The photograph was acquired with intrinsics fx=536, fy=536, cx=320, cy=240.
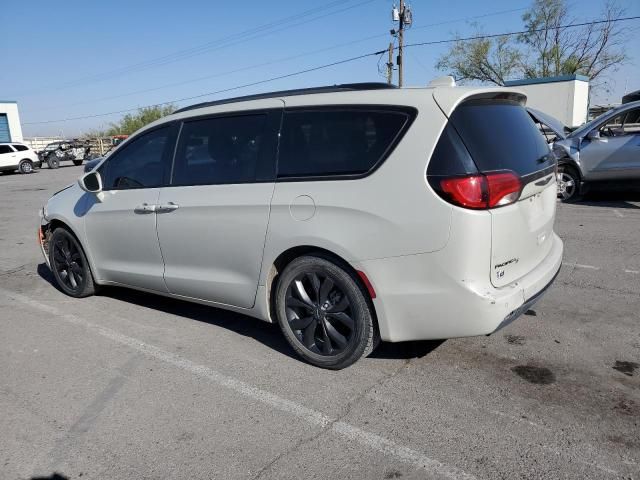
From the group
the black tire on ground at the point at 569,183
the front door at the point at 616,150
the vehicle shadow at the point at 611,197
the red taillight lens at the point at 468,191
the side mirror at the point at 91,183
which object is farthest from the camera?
the black tire on ground at the point at 569,183

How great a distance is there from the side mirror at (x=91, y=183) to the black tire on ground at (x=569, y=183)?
8.30m

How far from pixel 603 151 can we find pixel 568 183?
87cm

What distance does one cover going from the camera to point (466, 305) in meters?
3.01

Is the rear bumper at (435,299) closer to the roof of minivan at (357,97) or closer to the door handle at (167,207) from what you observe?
the roof of minivan at (357,97)

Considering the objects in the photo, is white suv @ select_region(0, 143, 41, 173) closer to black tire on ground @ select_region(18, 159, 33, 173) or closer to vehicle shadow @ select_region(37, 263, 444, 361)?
black tire on ground @ select_region(18, 159, 33, 173)

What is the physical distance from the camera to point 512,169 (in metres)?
3.19

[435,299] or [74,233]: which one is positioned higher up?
[74,233]

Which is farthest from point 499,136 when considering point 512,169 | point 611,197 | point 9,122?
point 9,122

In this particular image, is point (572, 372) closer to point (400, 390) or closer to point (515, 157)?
point (400, 390)

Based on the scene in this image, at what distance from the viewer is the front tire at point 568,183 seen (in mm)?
9859

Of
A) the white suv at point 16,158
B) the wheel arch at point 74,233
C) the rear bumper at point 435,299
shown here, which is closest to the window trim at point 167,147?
the wheel arch at point 74,233

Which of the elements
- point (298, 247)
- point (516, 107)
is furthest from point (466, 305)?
point (516, 107)

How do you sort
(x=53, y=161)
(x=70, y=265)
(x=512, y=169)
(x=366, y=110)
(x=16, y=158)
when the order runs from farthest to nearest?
(x=53, y=161), (x=16, y=158), (x=70, y=265), (x=366, y=110), (x=512, y=169)

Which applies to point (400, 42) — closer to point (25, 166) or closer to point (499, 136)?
point (25, 166)
